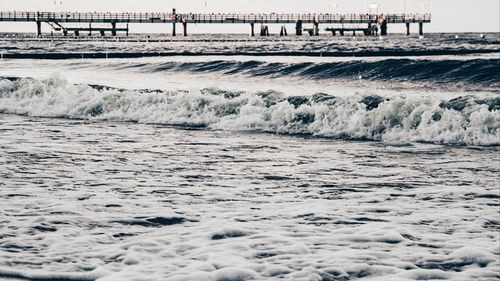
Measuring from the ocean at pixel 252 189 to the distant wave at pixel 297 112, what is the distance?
0.03 metres

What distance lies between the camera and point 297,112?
533 inches

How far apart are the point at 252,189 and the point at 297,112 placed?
6541 mm

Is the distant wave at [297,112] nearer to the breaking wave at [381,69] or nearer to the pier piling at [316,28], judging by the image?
the breaking wave at [381,69]

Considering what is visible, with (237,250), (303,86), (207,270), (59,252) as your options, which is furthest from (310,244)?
(303,86)

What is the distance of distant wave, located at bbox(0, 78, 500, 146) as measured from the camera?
38.0 feet

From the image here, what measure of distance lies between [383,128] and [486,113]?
1.51 meters

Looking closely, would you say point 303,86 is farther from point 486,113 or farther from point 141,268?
point 141,268

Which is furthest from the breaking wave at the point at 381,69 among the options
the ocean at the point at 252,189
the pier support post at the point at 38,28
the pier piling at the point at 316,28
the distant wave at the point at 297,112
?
the pier piling at the point at 316,28

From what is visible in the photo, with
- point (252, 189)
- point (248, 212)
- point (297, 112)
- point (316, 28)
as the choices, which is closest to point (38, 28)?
point (316, 28)

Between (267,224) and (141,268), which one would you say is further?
(267,224)

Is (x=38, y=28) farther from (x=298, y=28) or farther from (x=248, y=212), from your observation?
(x=248, y=212)

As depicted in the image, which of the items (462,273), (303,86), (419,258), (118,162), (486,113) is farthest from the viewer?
(303,86)

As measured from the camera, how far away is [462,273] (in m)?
4.52

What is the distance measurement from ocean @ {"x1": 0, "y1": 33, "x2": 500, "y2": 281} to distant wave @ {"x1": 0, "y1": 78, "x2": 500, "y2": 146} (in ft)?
0.11
